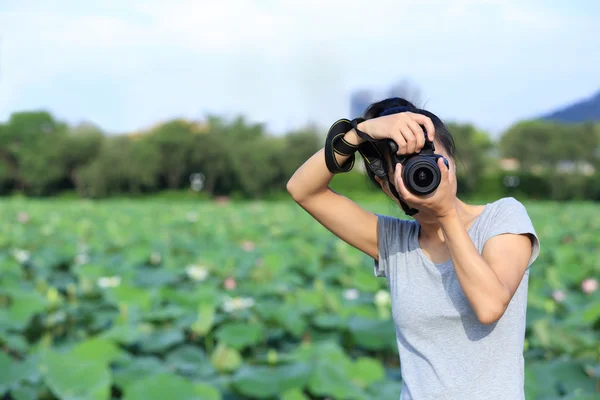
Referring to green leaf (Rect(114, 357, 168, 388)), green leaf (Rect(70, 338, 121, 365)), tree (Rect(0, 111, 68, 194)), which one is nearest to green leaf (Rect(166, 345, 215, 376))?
green leaf (Rect(114, 357, 168, 388))

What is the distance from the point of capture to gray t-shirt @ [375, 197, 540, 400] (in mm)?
1026

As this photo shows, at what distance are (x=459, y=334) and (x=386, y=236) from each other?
24 cm

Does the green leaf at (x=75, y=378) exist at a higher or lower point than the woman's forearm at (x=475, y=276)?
lower

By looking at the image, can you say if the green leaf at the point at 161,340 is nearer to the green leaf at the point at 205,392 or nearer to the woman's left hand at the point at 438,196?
the green leaf at the point at 205,392

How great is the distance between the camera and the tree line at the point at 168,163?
26359 mm

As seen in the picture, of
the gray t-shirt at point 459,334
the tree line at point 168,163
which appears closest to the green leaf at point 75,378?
the gray t-shirt at point 459,334

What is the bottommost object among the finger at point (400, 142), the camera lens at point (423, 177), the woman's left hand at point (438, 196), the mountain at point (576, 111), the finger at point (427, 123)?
the woman's left hand at point (438, 196)

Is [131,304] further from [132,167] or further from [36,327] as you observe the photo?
[132,167]

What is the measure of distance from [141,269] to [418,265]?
375cm

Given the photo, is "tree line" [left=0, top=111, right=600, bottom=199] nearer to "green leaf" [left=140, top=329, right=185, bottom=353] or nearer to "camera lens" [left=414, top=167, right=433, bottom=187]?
"green leaf" [left=140, top=329, right=185, bottom=353]

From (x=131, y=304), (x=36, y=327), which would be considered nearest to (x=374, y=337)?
(x=131, y=304)

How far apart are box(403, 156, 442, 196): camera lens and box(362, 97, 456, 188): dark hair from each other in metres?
0.13

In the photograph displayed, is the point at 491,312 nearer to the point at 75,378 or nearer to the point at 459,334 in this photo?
the point at 459,334

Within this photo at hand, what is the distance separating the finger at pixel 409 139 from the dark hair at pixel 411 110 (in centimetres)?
7
